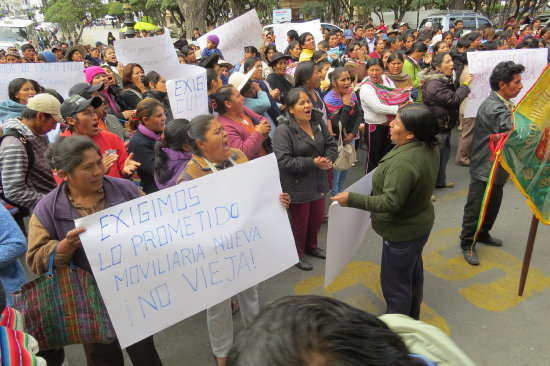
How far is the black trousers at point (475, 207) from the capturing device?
139 inches

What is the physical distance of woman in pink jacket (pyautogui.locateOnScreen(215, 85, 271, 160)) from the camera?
3.26 meters

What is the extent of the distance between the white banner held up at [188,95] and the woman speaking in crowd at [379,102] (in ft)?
6.47

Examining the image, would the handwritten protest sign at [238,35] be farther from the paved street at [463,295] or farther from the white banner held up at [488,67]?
the paved street at [463,295]

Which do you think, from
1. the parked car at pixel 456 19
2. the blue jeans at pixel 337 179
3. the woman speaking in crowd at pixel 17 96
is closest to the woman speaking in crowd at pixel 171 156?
the woman speaking in crowd at pixel 17 96

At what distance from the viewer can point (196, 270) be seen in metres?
2.10

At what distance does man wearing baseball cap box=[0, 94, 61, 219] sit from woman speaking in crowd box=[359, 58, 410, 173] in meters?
3.34

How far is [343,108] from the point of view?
442 cm

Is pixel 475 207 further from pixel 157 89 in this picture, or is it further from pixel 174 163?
pixel 157 89

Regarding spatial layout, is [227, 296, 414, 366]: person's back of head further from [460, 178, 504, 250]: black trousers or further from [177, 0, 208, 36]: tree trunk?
[177, 0, 208, 36]: tree trunk

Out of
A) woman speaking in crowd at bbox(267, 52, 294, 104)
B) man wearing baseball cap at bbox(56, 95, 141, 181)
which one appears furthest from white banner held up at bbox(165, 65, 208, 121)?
woman speaking in crowd at bbox(267, 52, 294, 104)

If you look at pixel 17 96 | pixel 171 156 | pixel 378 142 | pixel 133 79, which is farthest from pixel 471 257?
pixel 17 96

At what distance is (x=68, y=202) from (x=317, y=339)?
1.71m

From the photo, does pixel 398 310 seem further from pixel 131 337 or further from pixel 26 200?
pixel 26 200

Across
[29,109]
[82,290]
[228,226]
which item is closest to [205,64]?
[29,109]
